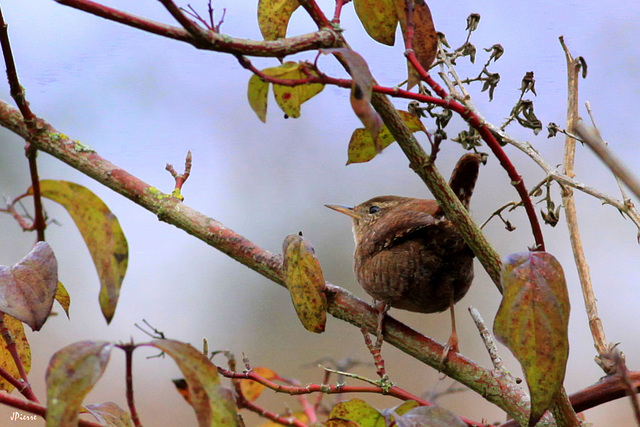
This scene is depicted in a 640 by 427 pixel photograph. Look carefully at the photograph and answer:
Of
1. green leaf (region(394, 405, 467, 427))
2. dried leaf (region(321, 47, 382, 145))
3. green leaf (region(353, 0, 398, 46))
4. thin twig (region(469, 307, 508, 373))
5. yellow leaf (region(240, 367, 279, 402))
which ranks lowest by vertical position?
green leaf (region(394, 405, 467, 427))

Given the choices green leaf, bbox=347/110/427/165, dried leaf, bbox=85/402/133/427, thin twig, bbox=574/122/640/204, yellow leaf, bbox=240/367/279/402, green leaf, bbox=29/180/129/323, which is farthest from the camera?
yellow leaf, bbox=240/367/279/402

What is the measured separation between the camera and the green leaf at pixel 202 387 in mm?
604

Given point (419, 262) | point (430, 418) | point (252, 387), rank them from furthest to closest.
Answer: point (419, 262) → point (252, 387) → point (430, 418)

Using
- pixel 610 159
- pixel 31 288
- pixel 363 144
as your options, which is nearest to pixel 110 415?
pixel 31 288

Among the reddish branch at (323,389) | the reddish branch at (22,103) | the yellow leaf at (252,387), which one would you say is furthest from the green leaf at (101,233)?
the yellow leaf at (252,387)

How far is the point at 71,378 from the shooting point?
575mm

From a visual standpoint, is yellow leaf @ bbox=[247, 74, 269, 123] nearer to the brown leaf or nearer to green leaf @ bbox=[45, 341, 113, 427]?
the brown leaf

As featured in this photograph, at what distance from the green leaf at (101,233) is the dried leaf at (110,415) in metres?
0.21

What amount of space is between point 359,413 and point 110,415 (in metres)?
0.32

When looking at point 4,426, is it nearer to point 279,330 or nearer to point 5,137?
point 279,330

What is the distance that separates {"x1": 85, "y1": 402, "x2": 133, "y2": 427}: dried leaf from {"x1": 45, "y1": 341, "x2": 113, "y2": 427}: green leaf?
0.80ft

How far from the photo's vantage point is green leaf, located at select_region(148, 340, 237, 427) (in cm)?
60

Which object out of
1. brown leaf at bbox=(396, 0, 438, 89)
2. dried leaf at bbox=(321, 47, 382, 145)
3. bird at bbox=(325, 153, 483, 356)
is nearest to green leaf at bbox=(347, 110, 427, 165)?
brown leaf at bbox=(396, 0, 438, 89)

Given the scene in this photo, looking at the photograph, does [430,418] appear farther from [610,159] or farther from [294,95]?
[294,95]
